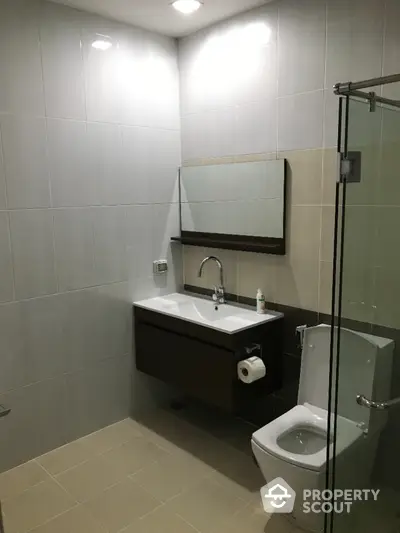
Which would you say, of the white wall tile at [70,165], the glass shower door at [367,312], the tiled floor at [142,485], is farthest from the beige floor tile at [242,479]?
the white wall tile at [70,165]

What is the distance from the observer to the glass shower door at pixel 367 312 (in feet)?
5.96

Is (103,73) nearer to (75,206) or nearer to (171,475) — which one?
(75,206)

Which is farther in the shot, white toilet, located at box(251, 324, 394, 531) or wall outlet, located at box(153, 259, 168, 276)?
wall outlet, located at box(153, 259, 168, 276)

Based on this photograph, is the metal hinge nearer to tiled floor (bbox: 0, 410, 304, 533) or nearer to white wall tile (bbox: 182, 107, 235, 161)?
white wall tile (bbox: 182, 107, 235, 161)

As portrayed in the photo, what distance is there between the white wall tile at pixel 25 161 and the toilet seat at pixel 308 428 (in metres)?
1.70

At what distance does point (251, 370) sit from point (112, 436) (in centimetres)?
113

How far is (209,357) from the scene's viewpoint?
2479 millimetres

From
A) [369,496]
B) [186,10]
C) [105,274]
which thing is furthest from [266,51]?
[369,496]

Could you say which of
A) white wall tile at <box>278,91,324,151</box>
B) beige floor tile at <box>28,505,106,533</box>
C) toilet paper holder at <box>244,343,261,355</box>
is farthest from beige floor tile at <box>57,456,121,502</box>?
white wall tile at <box>278,91,324,151</box>

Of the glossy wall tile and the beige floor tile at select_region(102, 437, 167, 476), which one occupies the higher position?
the glossy wall tile

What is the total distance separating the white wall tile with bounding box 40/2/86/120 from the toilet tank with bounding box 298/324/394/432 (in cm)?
185

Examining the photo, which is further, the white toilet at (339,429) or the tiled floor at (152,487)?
the tiled floor at (152,487)

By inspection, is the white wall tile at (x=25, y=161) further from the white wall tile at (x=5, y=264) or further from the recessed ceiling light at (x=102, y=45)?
the recessed ceiling light at (x=102, y=45)

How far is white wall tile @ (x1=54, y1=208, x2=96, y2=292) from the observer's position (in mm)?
2553
